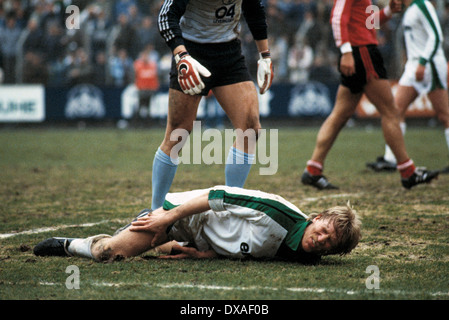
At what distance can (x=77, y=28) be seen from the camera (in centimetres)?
1852

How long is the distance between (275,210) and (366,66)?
3348 mm

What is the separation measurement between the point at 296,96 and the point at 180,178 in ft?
36.1

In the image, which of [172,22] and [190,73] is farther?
[172,22]

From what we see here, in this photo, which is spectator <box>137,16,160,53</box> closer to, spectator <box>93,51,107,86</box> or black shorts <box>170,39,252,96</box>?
spectator <box>93,51,107,86</box>

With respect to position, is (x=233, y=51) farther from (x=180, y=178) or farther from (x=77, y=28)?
(x=77, y=28)

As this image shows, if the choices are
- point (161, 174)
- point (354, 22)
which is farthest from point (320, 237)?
point (354, 22)

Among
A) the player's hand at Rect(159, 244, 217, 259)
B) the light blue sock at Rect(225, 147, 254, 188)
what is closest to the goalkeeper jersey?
the light blue sock at Rect(225, 147, 254, 188)

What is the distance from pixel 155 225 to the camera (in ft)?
12.2

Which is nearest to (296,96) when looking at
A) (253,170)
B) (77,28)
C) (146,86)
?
(146,86)

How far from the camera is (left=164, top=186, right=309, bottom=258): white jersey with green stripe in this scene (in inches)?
145

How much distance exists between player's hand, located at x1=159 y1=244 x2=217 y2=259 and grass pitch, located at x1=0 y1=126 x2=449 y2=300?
111 millimetres

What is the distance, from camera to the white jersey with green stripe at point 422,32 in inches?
304

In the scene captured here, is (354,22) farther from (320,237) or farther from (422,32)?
(320,237)

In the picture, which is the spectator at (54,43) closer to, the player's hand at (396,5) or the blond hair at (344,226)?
the player's hand at (396,5)
